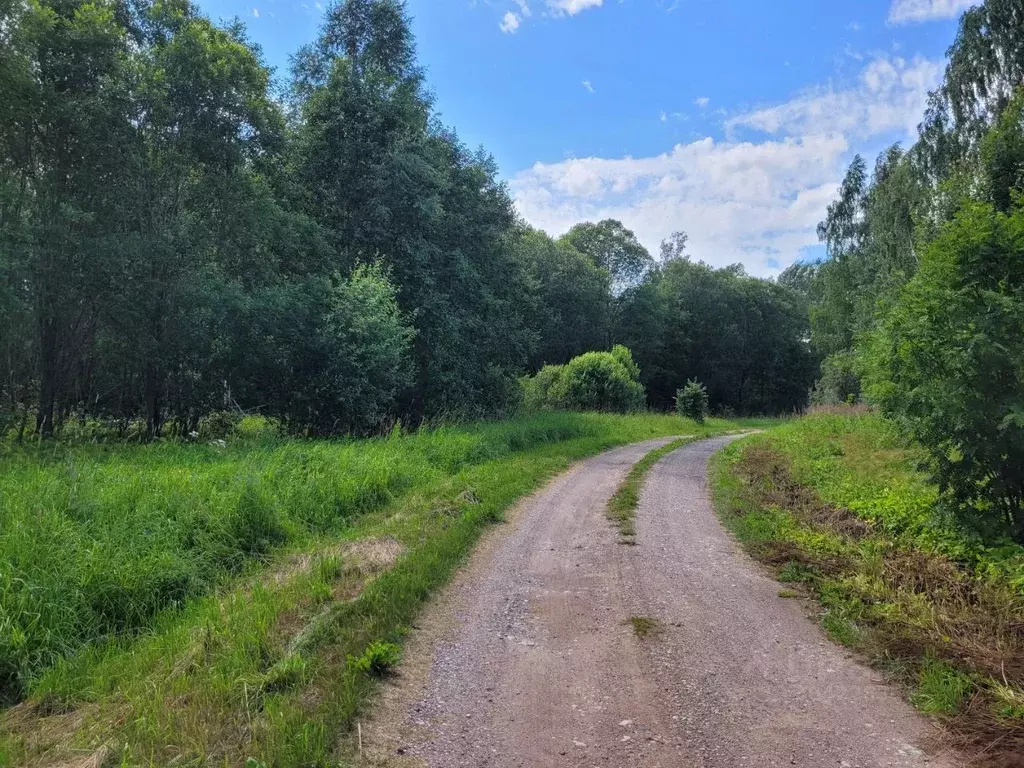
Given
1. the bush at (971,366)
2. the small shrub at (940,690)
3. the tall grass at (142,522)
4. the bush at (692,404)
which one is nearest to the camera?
the small shrub at (940,690)

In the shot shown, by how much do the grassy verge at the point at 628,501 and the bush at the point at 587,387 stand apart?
50.0 feet

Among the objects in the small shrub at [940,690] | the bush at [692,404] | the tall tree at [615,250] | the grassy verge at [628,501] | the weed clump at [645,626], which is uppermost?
the tall tree at [615,250]

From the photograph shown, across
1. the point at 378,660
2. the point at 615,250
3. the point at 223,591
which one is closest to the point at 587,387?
the point at 223,591

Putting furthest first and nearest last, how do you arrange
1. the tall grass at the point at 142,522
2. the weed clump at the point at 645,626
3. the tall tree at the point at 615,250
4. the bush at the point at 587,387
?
the tall tree at the point at 615,250 < the bush at the point at 587,387 < the tall grass at the point at 142,522 < the weed clump at the point at 645,626

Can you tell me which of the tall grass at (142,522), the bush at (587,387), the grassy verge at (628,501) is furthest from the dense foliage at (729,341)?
the tall grass at (142,522)

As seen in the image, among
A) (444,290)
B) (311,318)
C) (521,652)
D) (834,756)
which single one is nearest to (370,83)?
(444,290)

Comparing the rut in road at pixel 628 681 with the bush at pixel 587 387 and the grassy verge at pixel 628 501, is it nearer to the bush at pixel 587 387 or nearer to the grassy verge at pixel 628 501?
the grassy verge at pixel 628 501

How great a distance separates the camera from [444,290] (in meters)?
22.6

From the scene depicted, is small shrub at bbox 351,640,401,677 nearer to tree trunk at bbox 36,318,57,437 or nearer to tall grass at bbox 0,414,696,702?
tall grass at bbox 0,414,696,702

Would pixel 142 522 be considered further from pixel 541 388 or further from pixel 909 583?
pixel 541 388

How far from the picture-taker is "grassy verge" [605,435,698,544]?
8327 mm

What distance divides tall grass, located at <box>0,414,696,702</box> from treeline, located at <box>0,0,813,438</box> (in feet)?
14.9

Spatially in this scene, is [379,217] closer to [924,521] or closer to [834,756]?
[924,521]

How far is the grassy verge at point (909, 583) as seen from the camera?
3.83 meters
